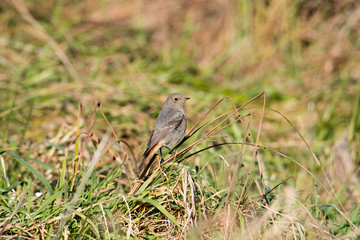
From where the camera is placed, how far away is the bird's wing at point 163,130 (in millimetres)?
3514

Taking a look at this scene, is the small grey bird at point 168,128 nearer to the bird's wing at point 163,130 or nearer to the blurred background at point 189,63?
the bird's wing at point 163,130

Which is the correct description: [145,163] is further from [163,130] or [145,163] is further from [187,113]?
[187,113]

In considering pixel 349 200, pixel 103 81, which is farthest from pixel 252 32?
pixel 349 200

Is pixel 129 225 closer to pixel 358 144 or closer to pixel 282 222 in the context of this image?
pixel 282 222

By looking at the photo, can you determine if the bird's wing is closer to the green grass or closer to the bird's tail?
the bird's tail

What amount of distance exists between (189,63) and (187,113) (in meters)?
1.81

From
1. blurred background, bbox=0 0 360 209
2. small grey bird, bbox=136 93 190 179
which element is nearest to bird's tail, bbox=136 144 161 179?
small grey bird, bbox=136 93 190 179

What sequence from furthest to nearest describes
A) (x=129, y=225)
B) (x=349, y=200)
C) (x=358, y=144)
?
(x=358, y=144)
(x=349, y=200)
(x=129, y=225)

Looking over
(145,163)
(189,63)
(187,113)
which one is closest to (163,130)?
(145,163)

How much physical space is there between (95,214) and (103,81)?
379cm

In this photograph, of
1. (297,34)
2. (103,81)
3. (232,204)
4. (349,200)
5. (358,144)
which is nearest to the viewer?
(232,204)

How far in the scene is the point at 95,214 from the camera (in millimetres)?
2773

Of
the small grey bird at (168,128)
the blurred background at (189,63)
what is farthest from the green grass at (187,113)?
the small grey bird at (168,128)

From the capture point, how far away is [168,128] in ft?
12.0
